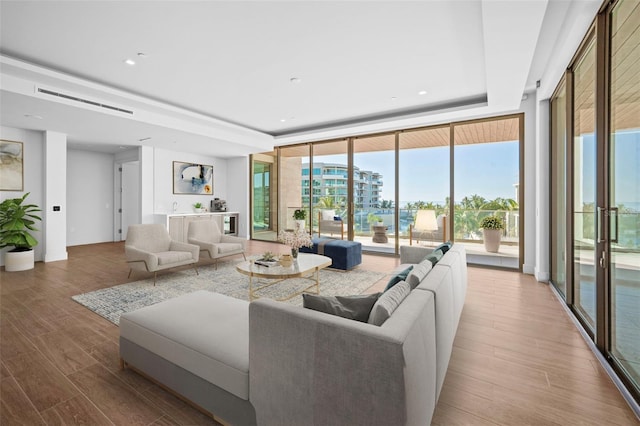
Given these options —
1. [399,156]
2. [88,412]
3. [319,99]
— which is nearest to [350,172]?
[399,156]

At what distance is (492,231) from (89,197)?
9.64 metres

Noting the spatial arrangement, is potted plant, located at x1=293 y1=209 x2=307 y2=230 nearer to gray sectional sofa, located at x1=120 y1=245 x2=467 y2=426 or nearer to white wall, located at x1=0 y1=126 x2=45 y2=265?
white wall, located at x1=0 y1=126 x2=45 y2=265

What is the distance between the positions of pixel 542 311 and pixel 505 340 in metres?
1.05

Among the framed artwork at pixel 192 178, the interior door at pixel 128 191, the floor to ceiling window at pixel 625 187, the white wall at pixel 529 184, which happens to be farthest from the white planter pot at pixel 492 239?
the interior door at pixel 128 191

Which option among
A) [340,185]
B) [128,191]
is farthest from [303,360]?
[128,191]

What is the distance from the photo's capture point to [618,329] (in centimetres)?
208

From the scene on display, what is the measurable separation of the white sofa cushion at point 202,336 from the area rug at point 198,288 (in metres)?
1.22

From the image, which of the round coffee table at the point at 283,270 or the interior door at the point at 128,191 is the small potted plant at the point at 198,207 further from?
the round coffee table at the point at 283,270

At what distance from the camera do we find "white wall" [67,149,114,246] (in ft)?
23.9

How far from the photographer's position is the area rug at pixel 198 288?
334 centimetres

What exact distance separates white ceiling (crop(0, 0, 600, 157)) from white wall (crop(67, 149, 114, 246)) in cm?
214

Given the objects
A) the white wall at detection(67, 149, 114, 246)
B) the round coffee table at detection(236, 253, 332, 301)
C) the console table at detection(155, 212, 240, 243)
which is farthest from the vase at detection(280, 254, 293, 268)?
the white wall at detection(67, 149, 114, 246)

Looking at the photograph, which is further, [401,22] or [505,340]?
[401,22]

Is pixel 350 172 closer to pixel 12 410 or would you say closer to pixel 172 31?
pixel 172 31
